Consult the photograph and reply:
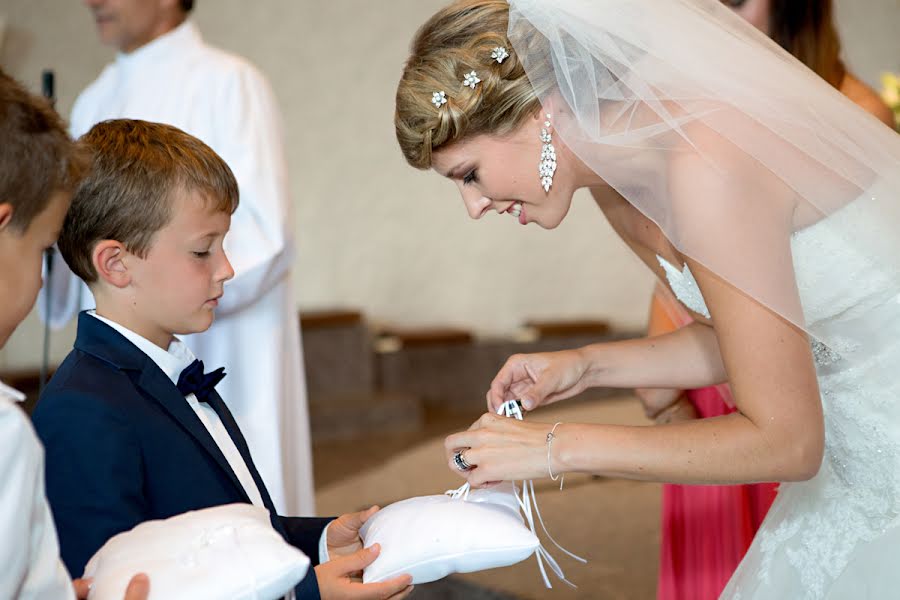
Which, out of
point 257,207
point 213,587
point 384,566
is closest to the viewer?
point 213,587

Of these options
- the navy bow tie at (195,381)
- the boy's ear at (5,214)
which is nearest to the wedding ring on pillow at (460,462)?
the navy bow tie at (195,381)

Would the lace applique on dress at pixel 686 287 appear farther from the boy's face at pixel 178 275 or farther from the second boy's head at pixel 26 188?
the second boy's head at pixel 26 188

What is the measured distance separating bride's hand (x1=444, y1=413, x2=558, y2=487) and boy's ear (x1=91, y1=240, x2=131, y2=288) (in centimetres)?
62

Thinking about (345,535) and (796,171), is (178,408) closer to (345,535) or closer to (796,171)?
(345,535)

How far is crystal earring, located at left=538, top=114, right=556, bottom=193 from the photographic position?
1.88 metres

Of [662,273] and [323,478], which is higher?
[662,273]

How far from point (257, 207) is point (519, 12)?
131 cm

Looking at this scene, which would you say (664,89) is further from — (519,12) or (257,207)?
(257,207)

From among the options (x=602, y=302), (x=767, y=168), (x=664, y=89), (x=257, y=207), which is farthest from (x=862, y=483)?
(x=602, y=302)

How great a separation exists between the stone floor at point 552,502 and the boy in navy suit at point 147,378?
1767 mm

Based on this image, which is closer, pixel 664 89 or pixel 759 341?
pixel 759 341

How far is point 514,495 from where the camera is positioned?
1786mm

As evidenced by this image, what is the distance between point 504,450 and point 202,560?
568 mm

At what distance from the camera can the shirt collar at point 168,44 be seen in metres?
3.10
